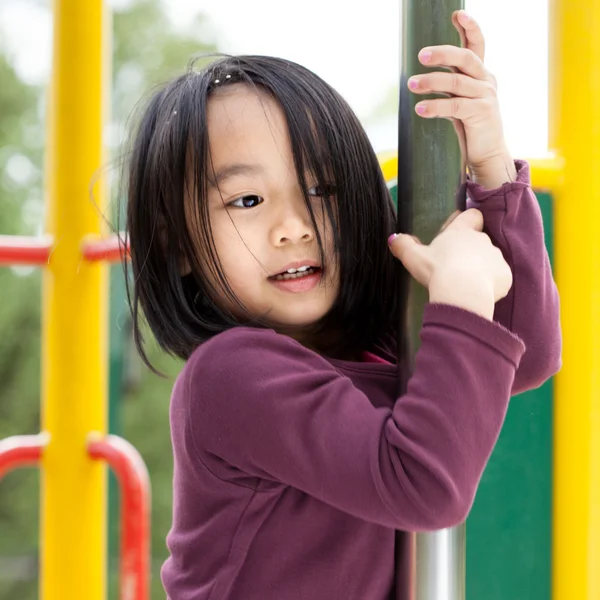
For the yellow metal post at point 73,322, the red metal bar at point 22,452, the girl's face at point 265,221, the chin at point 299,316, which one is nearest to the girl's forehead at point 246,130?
the girl's face at point 265,221

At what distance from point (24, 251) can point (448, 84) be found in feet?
2.70

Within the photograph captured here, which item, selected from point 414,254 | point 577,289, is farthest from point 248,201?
point 577,289

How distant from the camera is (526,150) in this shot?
105cm

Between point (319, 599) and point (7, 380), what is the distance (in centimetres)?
603

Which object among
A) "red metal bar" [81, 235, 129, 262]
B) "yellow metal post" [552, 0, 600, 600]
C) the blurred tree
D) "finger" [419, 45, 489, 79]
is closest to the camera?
"finger" [419, 45, 489, 79]

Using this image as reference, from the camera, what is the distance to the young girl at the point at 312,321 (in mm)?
622

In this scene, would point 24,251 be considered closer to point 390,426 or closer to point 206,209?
point 206,209

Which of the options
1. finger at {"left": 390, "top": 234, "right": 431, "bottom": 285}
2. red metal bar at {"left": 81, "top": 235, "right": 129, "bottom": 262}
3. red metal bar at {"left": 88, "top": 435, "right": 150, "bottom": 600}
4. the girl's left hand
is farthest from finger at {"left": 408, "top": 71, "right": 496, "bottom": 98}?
red metal bar at {"left": 88, "top": 435, "right": 150, "bottom": 600}

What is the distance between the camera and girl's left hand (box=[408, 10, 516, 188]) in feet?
2.01

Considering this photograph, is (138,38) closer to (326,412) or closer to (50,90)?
(50,90)

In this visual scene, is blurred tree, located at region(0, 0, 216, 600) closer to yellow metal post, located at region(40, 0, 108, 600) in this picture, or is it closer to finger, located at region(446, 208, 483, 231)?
yellow metal post, located at region(40, 0, 108, 600)

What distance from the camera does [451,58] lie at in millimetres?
619

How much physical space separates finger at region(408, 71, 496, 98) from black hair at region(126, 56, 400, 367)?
17 centimetres

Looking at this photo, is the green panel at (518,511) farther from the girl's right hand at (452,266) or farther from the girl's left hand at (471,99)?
the girl's right hand at (452,266)
